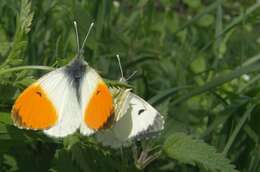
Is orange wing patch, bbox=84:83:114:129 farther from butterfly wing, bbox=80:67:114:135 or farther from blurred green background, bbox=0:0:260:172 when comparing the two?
blurred green background, bbox=0:0:260:172

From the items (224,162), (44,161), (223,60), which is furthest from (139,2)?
(224,162)

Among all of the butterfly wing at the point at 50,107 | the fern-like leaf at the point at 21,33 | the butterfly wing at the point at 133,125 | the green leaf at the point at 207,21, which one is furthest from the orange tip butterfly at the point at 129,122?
the green leaf at the point at 207,21

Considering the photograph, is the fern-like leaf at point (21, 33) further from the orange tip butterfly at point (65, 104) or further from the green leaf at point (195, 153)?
the green leaf at point (195, 153)

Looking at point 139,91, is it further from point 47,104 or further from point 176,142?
point 47,104

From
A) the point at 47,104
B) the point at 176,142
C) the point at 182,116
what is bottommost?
the point at 182,116

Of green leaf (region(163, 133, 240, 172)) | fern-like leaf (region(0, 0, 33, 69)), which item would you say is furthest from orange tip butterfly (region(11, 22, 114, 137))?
green leaf (region(163, 133, 240, 172))

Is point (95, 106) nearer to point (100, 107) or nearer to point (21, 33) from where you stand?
point (100, 107)
